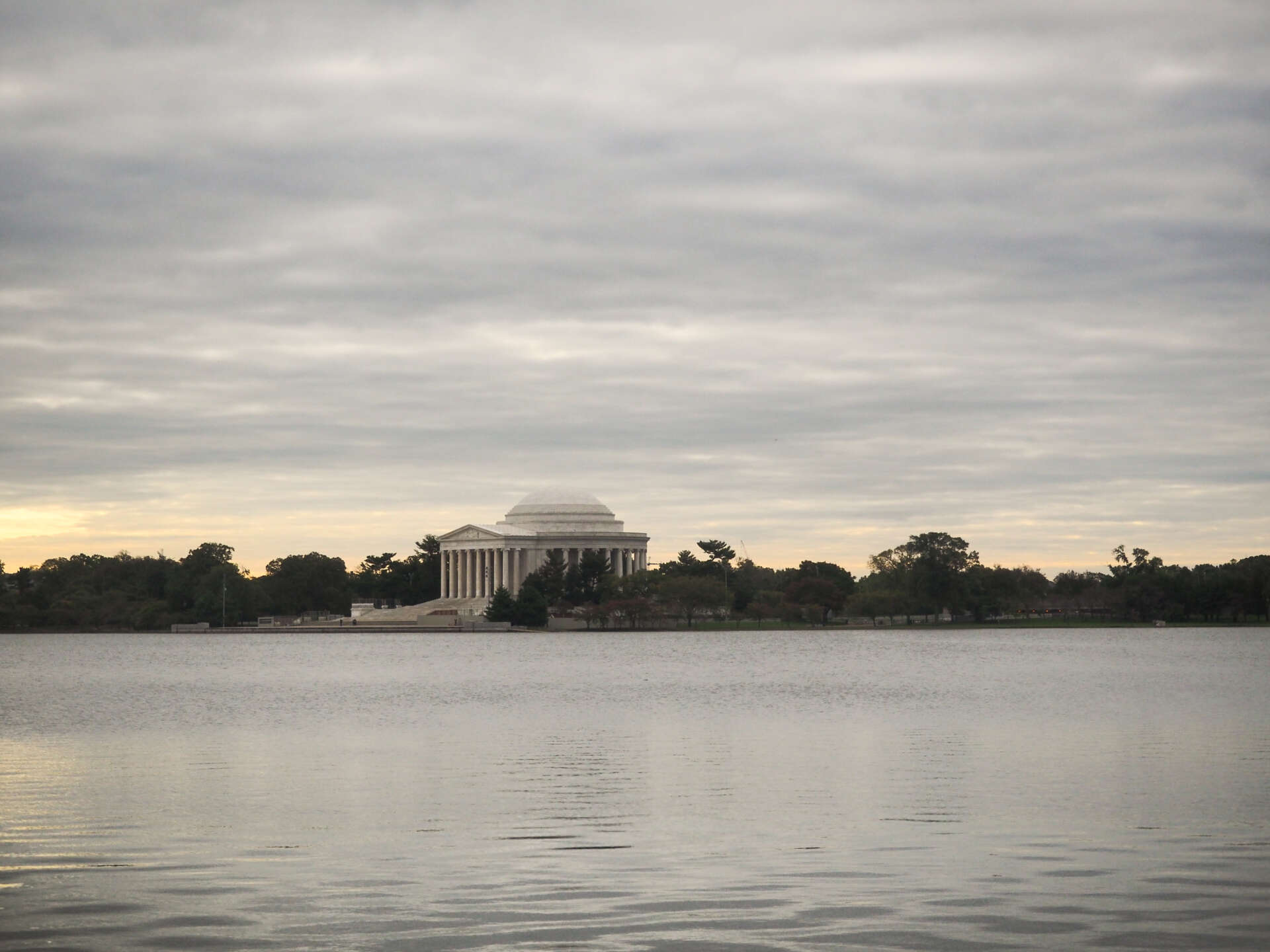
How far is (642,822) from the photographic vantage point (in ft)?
80.0

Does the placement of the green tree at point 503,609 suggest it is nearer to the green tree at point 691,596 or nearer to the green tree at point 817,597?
the green tree at point 691,596

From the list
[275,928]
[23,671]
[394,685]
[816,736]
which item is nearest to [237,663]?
[23,671]

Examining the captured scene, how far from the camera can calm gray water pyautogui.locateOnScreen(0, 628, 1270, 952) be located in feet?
53.3

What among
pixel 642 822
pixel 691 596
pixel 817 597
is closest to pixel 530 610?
pixel 691 596

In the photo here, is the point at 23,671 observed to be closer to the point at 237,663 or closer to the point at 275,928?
the point at 237,663

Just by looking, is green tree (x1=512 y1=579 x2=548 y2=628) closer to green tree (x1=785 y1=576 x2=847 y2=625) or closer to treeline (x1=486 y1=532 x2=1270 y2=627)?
treeline (x1=486 y1=532 x2=1270 y2=627)

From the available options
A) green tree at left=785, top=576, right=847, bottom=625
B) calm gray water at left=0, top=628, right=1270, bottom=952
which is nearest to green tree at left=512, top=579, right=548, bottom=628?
green tree at left=785, top=576, right=847, bottom=625

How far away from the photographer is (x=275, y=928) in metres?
16.1

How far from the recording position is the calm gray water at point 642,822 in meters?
16.2

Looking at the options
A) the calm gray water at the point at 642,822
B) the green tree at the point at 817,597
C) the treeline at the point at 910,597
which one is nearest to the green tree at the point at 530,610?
the treeline at the point at 910,597

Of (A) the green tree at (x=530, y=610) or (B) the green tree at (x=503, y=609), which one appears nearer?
(A) the green tree at (x=530, y=610)

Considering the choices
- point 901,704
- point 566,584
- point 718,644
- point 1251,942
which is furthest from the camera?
point 566,584

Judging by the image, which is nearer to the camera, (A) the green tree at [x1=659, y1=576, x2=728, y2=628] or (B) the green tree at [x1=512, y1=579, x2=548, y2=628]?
(B) the green tree at [x1=512, y1=579, x2=548, y2=628]

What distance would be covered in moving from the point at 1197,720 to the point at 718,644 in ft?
304
